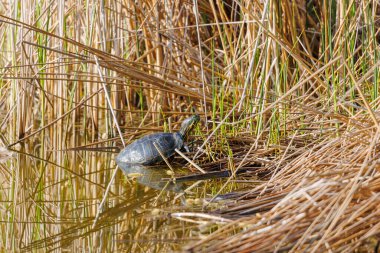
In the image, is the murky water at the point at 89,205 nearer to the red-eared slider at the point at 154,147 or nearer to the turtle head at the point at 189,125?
the red-eared slider at the point at 154,147

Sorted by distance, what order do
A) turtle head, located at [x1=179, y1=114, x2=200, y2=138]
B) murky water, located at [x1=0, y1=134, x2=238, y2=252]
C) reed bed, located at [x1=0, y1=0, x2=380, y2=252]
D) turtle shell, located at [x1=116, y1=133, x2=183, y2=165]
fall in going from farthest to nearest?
turtle head, located at [x1=179, y1=114, x2=200, y2=138] < turtle shell, located at [x1=116, y1=133, x2=183, y2=165] < murky water, located at [x1=0, y1=134, x2=238, y2=252] < reed bed, located at [x1=0, y1=0, x2=380, y2=252]

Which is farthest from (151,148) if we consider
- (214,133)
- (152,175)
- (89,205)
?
(89,205)

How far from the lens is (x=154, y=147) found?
4.44 meters

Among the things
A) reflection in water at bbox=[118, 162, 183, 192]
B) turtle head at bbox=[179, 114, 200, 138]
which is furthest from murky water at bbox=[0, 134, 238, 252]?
turtle head at bbox=[179, 114, 200, 138]

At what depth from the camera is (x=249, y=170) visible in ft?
13.4

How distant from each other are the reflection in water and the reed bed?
0.36ft

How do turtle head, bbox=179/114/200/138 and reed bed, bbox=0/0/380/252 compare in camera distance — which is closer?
reed bed, bbox=0/0/380/252

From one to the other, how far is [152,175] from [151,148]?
0.66 ft

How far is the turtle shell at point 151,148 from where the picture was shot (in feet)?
14.6

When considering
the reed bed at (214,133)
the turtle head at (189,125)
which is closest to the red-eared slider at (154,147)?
the turtle head at (189,125)

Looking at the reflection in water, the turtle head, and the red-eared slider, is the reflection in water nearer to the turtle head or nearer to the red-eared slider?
A: the red-eared slider

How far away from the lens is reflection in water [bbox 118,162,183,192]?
398cm

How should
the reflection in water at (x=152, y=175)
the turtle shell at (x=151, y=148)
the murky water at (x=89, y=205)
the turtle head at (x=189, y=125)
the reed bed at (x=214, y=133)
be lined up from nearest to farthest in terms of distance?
the reed bed at (x=214, y=133)
the murky water at (x=89, y=205)
the reflection in water at (x=152, y=175)
the turtle shell at (x=151, y=148)
the turtle head at (x=189, y=125)

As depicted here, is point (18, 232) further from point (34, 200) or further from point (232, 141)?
point (232, 141)
